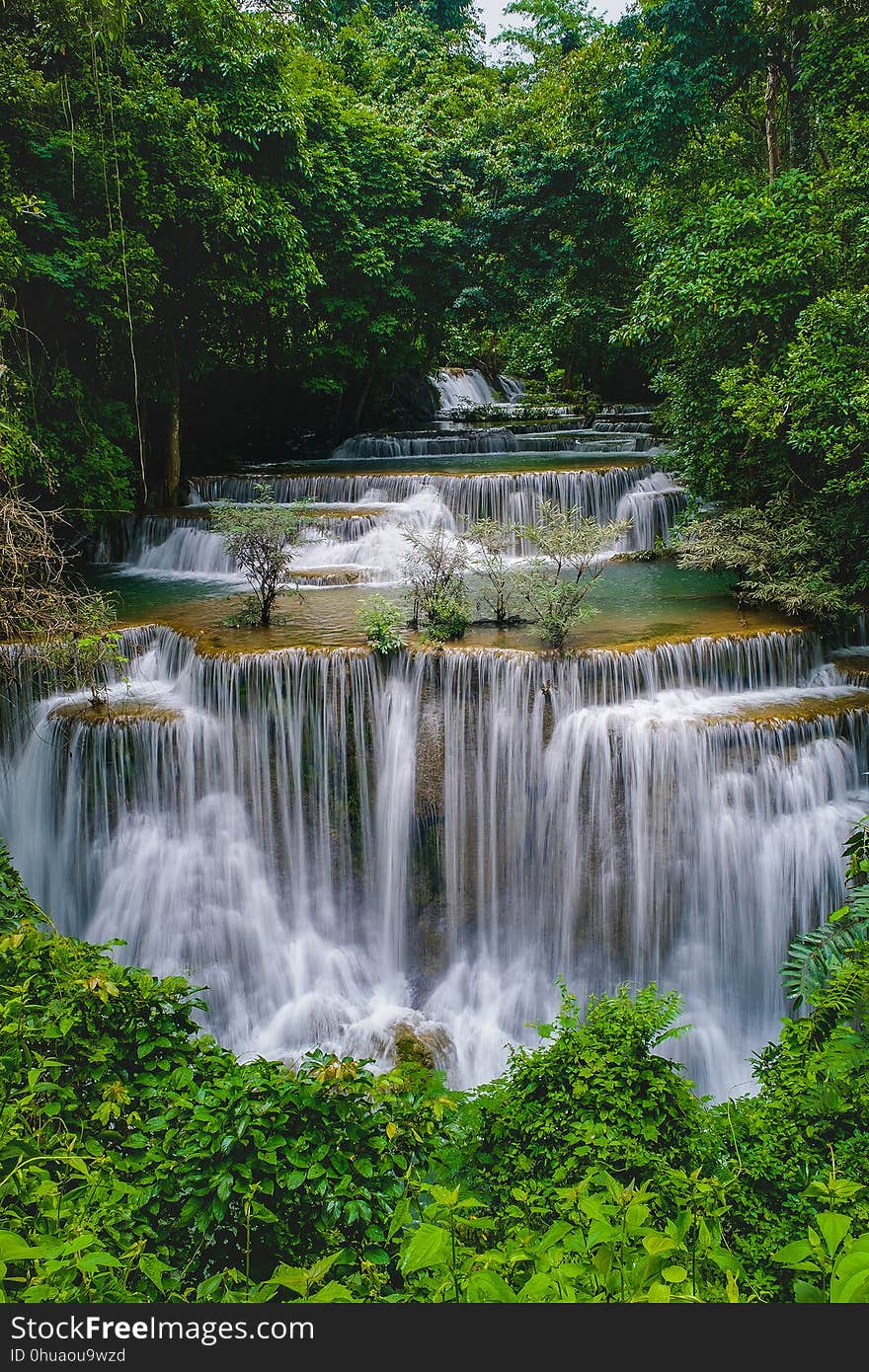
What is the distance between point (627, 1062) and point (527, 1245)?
1640 mm

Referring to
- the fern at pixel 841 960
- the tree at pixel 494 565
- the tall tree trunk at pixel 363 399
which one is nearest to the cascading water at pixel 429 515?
the tree at pixel 494 565

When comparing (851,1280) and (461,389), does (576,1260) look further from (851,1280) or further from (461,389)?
(461,389)

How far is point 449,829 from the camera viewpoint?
785cm

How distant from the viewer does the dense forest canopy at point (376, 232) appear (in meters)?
9.14

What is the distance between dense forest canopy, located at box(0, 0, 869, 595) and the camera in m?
9.14

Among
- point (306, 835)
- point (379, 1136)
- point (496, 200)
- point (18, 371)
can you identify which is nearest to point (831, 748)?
point (306, 835)

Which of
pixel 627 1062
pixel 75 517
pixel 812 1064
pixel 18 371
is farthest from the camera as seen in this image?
pixel 75 517

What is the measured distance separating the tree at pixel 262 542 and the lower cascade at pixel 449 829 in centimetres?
136

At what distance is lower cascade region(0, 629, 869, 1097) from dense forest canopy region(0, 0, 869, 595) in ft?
7.16

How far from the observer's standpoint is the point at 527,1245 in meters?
2.50

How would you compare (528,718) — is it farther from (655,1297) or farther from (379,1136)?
(655,1297)

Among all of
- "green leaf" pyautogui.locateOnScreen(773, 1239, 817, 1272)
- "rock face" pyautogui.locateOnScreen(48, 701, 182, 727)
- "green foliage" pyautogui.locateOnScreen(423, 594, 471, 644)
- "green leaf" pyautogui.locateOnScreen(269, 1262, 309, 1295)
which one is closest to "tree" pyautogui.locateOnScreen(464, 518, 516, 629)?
"green foliage" pyautogui.locateOnScreen(423, 594, 471, 644)

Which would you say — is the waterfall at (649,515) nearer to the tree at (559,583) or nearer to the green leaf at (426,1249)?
the tree at (559,583)

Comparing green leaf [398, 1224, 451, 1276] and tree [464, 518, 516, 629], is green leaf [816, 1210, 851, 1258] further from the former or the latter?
tree [464, 518, 516, 629]
